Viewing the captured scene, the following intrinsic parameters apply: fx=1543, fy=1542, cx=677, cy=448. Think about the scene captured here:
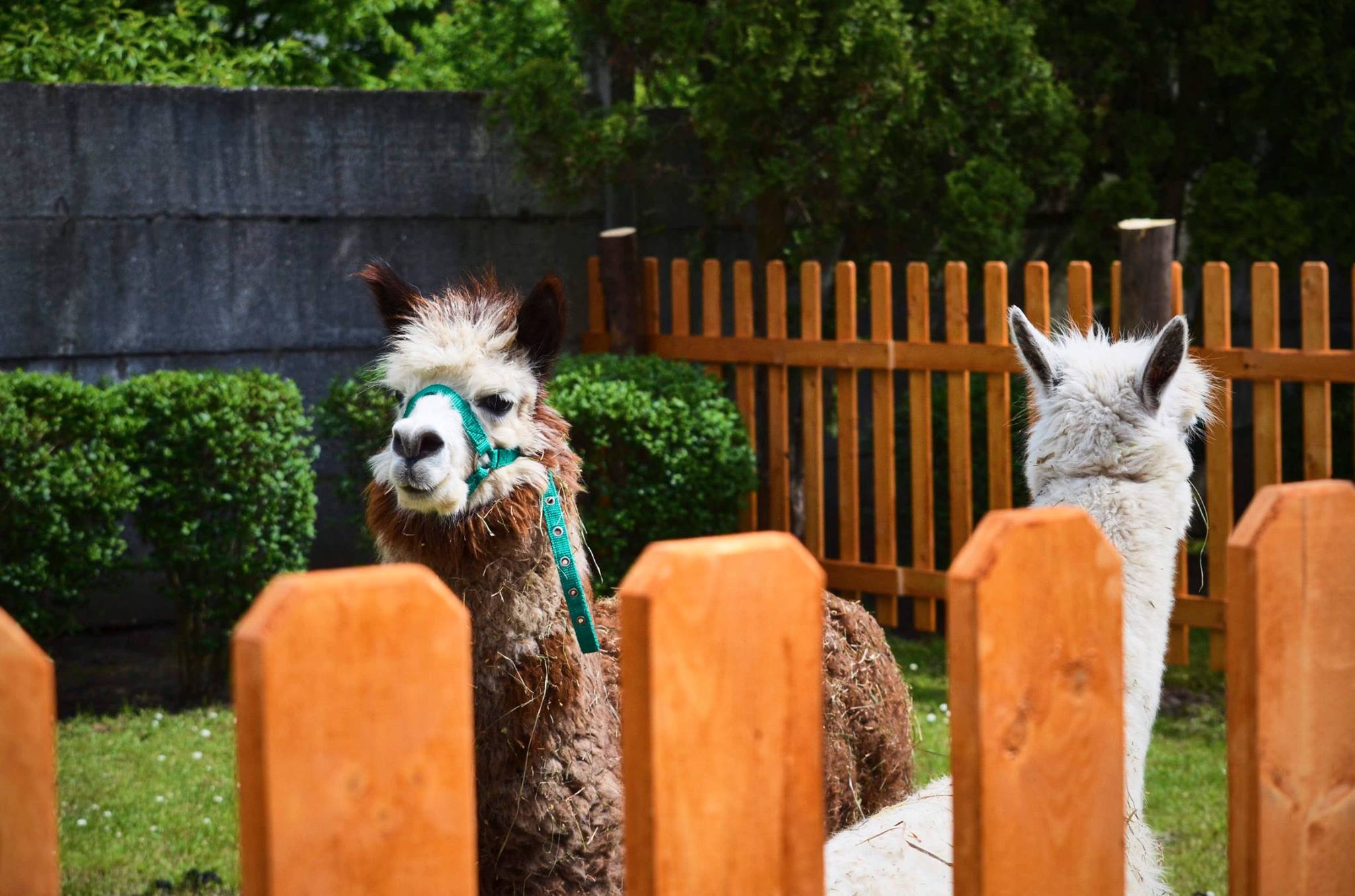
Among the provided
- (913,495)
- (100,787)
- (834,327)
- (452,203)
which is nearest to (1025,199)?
(834,327)

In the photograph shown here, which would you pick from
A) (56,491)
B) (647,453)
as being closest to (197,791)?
(56,491)

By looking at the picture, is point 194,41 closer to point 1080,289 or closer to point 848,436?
point 848,436

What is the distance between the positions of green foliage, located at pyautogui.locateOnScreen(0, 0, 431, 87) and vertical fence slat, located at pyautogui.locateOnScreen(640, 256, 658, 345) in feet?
8.56

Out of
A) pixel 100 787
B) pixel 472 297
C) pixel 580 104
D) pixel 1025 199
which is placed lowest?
pixel 100 787

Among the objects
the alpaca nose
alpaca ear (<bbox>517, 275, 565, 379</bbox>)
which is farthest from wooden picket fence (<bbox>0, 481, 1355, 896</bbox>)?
alpaca ear (<bbox>517, 275, 565, 379</bbox>)

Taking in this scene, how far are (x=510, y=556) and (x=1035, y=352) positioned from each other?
1146 millimetres

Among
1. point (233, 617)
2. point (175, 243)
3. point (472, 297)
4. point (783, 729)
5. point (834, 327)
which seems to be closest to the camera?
point (783, 729)

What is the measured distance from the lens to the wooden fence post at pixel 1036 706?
148 cm

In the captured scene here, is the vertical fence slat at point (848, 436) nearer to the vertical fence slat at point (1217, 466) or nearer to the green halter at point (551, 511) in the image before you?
the vertical fence slat at point (1217, 466)

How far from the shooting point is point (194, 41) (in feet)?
32.0

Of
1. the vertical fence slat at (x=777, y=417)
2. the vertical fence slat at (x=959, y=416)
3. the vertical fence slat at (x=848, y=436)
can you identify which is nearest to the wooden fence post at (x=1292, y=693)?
the vertical fence slat at (x=959, y=416)

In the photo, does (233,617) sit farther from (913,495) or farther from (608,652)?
(608,652)

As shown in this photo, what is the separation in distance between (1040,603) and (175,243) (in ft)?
22.1

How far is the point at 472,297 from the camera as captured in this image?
11.4 feet
